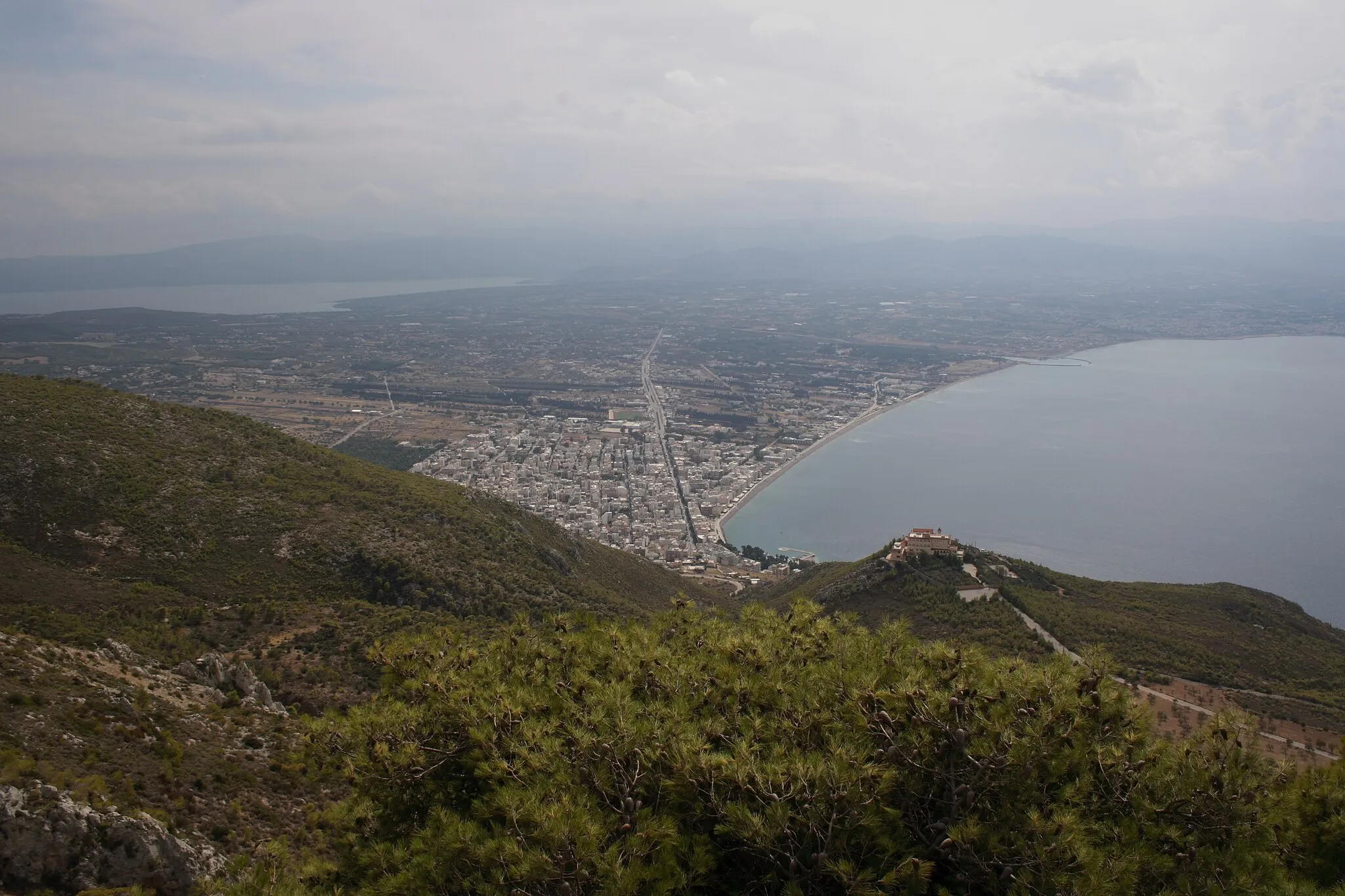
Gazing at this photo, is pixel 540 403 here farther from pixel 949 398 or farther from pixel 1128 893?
pixel 1128 893

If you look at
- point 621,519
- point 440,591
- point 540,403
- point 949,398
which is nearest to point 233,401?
point 540,403

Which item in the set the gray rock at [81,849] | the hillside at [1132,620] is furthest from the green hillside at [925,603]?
the gray rock at [81,849]

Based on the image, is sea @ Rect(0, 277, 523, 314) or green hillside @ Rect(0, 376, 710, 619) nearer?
green hillside @ Rect(0, 376, 710, 619)

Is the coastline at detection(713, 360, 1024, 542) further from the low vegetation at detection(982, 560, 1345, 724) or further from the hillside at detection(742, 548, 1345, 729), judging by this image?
the low vegetation at detection(982, 560, 1345, 724)

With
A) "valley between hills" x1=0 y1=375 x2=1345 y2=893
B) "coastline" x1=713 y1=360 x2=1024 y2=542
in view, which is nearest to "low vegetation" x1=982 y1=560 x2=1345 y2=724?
"valley between hills" x1=0 y1=375 x2=1345 y2=893

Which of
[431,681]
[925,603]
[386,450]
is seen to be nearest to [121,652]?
[431,681]

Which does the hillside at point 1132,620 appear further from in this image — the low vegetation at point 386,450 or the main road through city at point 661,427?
the low vegetation at point 386,450
